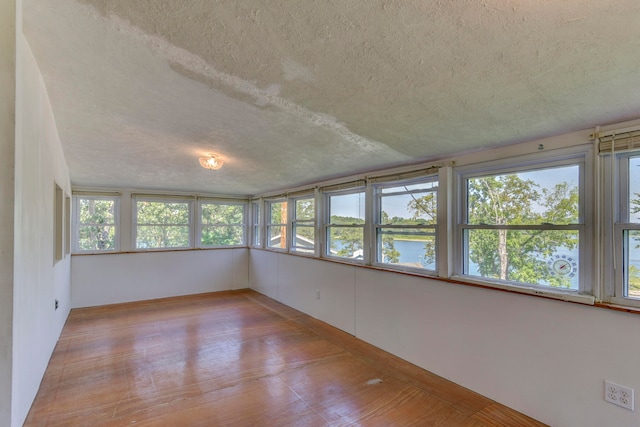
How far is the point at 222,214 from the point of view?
6574 mm

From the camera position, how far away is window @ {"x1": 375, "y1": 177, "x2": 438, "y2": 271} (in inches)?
126

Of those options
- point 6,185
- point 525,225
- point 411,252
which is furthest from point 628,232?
point 6,185

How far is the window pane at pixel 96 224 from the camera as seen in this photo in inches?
204

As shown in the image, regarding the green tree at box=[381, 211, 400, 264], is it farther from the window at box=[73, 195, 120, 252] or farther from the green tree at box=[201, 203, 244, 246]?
the window at box=[73, 195, 120, 252]

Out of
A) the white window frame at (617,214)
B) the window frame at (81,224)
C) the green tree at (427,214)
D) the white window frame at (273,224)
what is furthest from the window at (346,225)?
the window frame at (81,224)

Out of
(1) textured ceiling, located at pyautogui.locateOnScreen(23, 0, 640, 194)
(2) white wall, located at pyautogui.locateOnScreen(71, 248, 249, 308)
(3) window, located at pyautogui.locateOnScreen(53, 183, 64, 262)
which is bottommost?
(2) white wall, located at pyautogui.locateOnScreen(71, 248, 249, 308)

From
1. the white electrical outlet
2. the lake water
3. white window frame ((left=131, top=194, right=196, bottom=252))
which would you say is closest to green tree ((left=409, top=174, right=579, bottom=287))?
the lake water

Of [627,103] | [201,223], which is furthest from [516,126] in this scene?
[201,223]

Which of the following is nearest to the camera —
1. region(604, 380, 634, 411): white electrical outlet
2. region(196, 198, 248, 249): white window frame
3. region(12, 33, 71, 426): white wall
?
region(12, 33, 71, 426): white wall

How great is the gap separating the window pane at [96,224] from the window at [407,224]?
15.1 ft

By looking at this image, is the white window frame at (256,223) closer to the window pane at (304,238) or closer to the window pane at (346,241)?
the window pane at (304,238)

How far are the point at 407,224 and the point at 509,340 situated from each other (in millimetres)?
1442

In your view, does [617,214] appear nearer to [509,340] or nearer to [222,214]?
[509,340]

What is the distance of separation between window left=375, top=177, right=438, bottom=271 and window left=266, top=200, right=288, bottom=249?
93.8 inches
